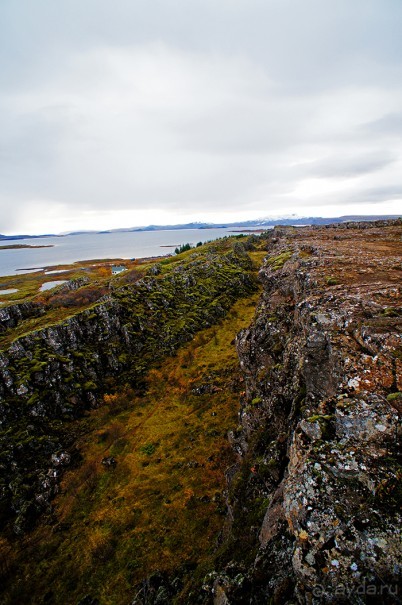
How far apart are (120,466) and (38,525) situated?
6.95 m

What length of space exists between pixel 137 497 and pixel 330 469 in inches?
820

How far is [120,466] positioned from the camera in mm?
25688

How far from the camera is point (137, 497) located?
887 inches

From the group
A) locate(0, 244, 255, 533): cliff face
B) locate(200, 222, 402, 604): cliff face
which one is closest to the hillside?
locate(200, 222, 402, 604): cliff face

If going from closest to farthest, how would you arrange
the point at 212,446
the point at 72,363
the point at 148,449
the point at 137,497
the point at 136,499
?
1. the point at 136,499
2. the point at 137,497
3. the point at 212,446
4. the point at 148,449
5. the point at 72,363

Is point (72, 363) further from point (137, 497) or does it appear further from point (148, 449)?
point (137, 497)

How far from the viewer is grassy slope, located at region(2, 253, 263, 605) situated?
1781 centimetres

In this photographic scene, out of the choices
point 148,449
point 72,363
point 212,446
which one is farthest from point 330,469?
point 72,363

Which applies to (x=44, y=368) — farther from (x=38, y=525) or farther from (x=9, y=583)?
(x=9, y=583)

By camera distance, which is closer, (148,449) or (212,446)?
(212,446)

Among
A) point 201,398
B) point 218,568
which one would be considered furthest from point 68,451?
point 218,568

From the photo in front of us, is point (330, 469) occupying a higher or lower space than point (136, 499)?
higher

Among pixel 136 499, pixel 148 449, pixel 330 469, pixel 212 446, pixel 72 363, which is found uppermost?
pixel 330 469

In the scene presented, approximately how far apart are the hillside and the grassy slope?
0.12m
